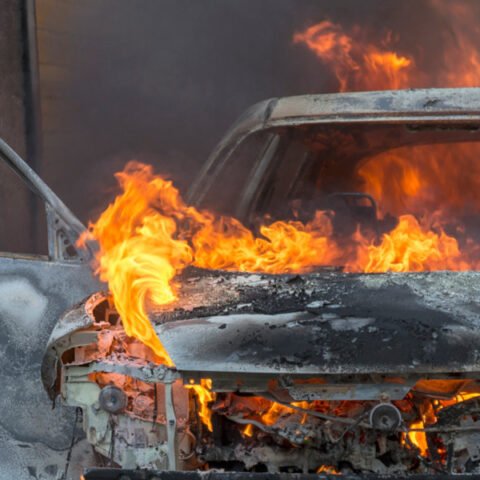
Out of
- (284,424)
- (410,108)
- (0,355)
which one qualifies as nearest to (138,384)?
(284,424)

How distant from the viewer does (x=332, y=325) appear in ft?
10.6

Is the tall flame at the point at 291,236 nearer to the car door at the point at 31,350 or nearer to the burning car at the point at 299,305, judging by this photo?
the burning car at the point at 299,305

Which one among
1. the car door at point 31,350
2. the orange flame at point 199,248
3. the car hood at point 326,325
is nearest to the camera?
the car hood at point 326,325

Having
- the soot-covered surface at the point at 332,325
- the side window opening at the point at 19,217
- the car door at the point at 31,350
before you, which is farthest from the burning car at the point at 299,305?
the side window opening at the point at 19,217

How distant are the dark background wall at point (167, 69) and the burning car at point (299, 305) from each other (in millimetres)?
3844

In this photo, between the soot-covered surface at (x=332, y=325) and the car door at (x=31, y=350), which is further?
the car door at (x=31, y=350)

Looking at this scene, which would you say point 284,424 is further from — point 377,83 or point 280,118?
point 377,83

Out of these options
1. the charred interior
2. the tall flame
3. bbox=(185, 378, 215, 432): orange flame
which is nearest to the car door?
the tall flame

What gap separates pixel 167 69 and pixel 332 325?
6.21 meters

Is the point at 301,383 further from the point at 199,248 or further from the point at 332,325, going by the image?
the point at 199,248

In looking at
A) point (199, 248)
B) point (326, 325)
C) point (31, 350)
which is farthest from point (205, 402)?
point (31, 350)

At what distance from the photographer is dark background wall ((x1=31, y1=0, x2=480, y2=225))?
28.0ft

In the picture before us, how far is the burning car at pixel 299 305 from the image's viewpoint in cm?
316

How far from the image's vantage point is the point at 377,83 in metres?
8.84
